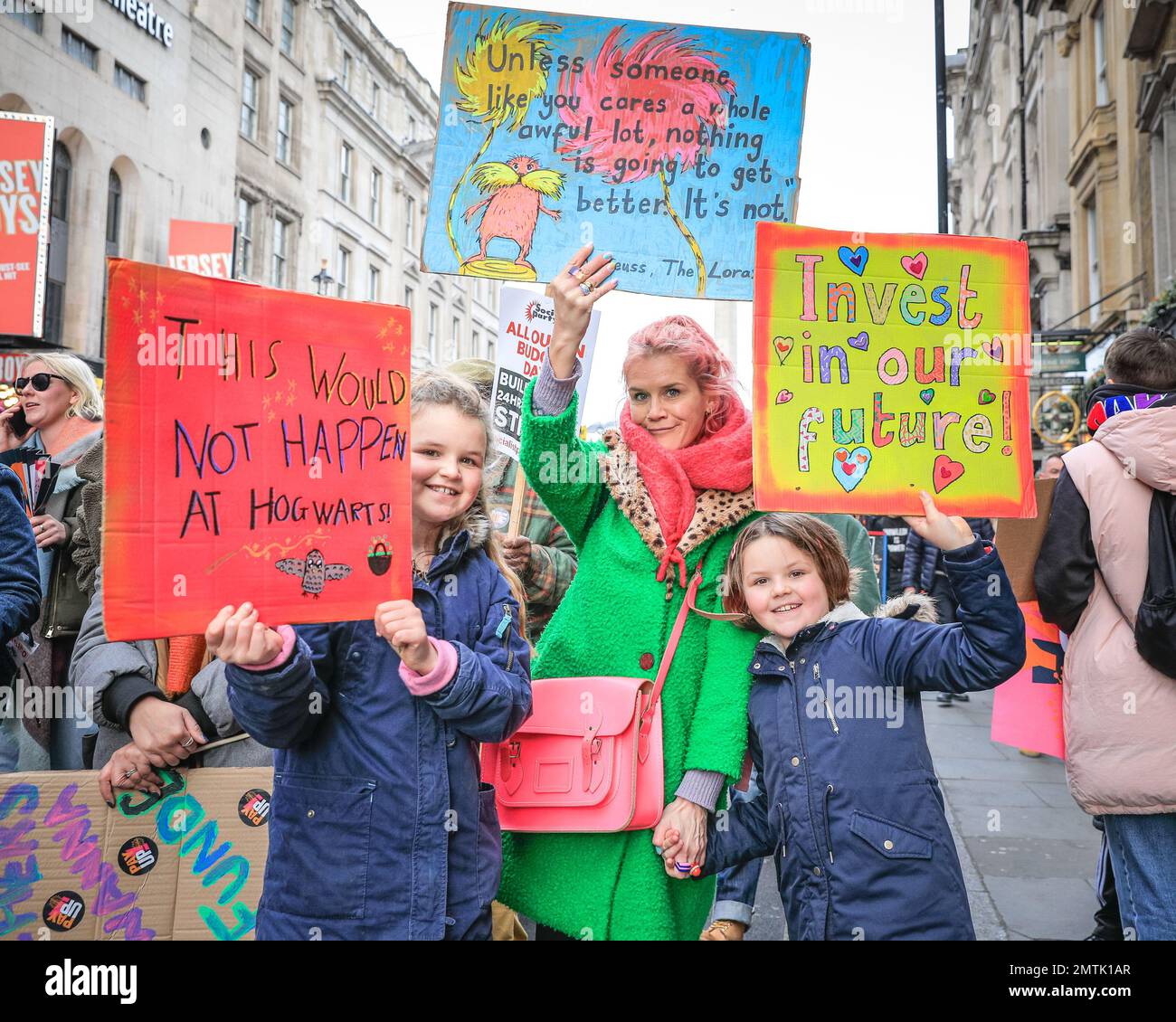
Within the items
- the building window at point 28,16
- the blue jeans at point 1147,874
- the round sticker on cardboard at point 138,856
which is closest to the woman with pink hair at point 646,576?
the round sticker on cardboard at point 138,856

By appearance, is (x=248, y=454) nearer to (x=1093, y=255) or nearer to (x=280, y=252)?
(x=1093, y=255)

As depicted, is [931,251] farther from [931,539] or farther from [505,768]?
[505,768]

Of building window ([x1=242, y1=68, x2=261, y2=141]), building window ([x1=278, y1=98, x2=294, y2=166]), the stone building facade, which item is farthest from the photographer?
building window ([x1=278, y1=98, x2=294, y2=166])

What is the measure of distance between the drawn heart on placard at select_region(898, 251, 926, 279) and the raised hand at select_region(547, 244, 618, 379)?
753 millimetres

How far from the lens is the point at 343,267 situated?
28828 millimetres

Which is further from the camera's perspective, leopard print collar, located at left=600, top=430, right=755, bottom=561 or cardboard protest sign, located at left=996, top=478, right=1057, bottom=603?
cardboard protest sign, located at left=996, top=478, right=1057, bottom=603

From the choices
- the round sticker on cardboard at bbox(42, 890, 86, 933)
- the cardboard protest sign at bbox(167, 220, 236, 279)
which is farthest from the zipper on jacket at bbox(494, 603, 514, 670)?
the cardboard protest sign at bbox(167, 220, 236, 279)

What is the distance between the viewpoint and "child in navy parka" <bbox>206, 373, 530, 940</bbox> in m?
2.07

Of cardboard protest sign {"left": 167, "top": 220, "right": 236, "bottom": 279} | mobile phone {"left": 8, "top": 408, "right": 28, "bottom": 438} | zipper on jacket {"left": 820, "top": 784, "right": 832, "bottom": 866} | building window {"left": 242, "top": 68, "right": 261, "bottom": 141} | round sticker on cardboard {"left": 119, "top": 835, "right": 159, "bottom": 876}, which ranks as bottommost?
→ round sticker on cardboard {"left": 119, "top": 835, "right": 159, "bottom": 876}

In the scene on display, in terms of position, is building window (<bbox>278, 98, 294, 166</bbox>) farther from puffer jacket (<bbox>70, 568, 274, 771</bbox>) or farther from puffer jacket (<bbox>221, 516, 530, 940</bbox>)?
puffer jacket (<bbox>221, 516, 530, 940</bbox>)

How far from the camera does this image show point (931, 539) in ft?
7.75

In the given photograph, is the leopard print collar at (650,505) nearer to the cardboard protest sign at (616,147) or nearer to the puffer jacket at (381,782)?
the puffer jacket at (381,782)

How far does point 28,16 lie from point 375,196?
15.2 meters
